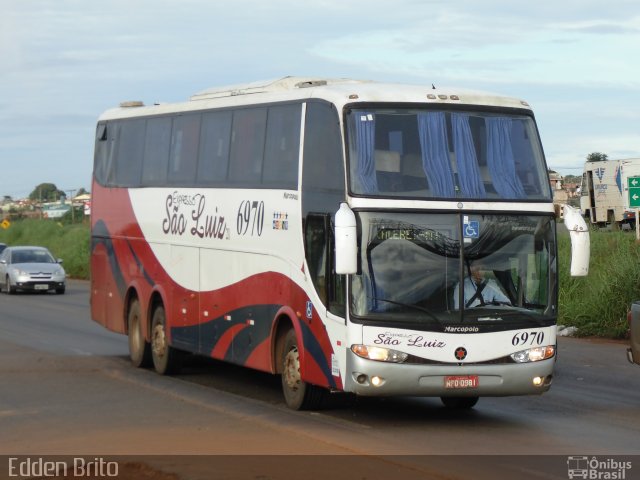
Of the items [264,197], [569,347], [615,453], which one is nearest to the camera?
[615,453]

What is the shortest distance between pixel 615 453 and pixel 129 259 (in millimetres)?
11042

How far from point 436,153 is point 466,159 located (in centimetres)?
34

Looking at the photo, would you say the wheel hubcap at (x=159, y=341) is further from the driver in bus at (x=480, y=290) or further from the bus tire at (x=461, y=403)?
the driver in bus at (x=480, y=290)

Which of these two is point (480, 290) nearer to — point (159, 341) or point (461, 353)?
point (461, 353)

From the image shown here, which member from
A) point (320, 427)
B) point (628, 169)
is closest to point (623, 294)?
point (320, 427)

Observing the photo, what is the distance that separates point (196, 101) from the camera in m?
18.8

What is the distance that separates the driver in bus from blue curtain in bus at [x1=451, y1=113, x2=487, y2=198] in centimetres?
83

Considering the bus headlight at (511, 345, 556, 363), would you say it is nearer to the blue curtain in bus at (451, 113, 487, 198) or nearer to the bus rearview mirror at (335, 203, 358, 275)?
the blue curtain in bus at (451, 113, 487, 198)

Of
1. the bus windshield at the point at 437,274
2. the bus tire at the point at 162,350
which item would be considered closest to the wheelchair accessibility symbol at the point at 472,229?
the bus windshield at the point at 437,274

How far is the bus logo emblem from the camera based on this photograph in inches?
526

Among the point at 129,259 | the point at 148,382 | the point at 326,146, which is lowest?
the point at 148,382

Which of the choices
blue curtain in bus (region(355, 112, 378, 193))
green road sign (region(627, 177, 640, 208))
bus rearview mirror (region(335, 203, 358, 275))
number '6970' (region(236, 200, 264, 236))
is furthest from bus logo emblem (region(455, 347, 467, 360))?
green road sign (region(627, 177, 640, 208))

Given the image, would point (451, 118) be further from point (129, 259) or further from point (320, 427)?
point (129, 259)

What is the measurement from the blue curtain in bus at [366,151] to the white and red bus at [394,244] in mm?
14
